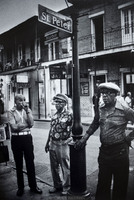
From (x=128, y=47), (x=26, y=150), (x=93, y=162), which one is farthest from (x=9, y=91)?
(x=26, y=150)

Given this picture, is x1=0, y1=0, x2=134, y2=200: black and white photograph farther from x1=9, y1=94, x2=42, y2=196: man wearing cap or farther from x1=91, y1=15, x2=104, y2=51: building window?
x1=91, y1=15, x2=104, y2=51: building window

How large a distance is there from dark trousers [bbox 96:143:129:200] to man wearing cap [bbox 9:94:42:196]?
1.27 meters

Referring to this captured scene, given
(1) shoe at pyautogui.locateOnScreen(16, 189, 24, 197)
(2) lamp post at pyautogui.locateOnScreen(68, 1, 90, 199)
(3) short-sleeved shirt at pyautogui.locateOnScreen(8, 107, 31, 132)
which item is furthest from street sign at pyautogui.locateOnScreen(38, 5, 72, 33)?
(1) shoe at pyautogui.locateOnScreen(16, 189, 24, 197)

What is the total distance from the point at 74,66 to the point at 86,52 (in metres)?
10.1

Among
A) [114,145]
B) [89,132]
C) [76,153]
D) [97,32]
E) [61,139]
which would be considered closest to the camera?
[114,145]

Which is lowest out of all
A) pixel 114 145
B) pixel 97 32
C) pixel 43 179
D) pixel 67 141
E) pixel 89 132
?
pixel 43 179

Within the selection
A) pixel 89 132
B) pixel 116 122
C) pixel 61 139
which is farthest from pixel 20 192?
pixel 116 122

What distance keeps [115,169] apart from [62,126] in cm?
A: 110

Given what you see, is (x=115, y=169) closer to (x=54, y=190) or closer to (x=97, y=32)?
(x=54, y=190)

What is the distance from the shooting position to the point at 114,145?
2.46 m

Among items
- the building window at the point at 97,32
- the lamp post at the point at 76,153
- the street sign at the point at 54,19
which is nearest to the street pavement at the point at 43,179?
the lamp post at the point at 76,153

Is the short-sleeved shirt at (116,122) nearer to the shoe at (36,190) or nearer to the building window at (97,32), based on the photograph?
the shoe at (36,190)

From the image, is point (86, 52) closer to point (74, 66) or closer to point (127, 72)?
point (127, 72)

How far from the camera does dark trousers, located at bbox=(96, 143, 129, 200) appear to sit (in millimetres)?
2449
